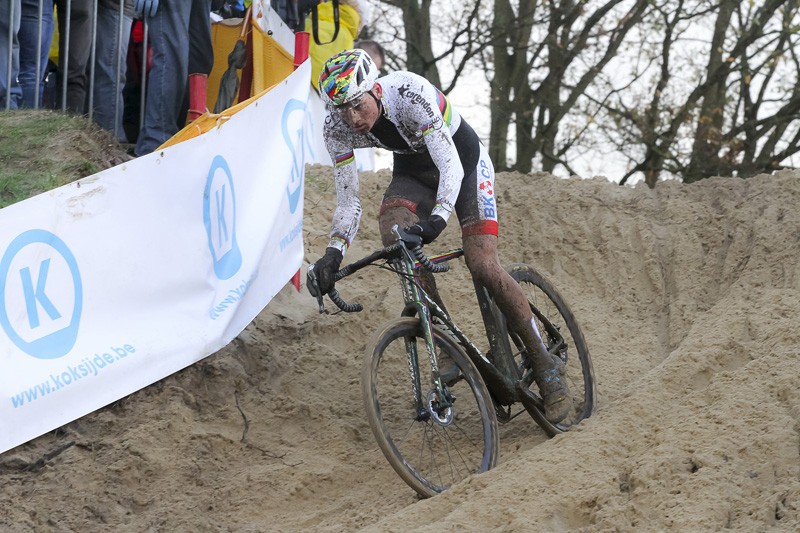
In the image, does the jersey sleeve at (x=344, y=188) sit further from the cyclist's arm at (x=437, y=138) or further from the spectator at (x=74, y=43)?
the spectator at (x=74, y=43)

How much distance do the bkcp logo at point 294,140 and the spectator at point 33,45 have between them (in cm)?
188

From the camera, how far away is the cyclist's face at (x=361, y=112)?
5.49m

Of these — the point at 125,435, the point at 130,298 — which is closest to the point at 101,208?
the point at 130,298

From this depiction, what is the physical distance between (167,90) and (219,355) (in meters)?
2.24

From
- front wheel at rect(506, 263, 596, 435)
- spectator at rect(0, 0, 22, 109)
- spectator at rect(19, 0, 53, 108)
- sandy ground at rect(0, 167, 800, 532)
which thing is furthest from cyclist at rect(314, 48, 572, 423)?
spectator at rect(19, 0, 53, 108)

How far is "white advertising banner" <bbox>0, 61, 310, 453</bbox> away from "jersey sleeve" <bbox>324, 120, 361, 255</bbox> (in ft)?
3.06

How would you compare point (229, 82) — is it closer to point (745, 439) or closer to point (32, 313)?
point (32, 313)

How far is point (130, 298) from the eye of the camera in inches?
232

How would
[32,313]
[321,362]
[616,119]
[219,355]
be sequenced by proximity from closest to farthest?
[32,313], [219,355], [321,362], [616,119]

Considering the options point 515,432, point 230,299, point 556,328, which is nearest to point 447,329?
point 515,432

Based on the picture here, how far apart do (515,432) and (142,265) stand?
2505mm

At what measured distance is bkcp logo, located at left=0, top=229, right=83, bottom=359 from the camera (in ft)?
17.1

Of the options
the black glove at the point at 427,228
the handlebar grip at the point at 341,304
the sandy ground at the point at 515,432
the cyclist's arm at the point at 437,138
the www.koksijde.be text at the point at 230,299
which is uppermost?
the cyclist's arm at the point at 437,138

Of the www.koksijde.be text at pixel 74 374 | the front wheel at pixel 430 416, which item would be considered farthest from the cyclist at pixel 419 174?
the www.koksijde.be text at pixel 74 374
